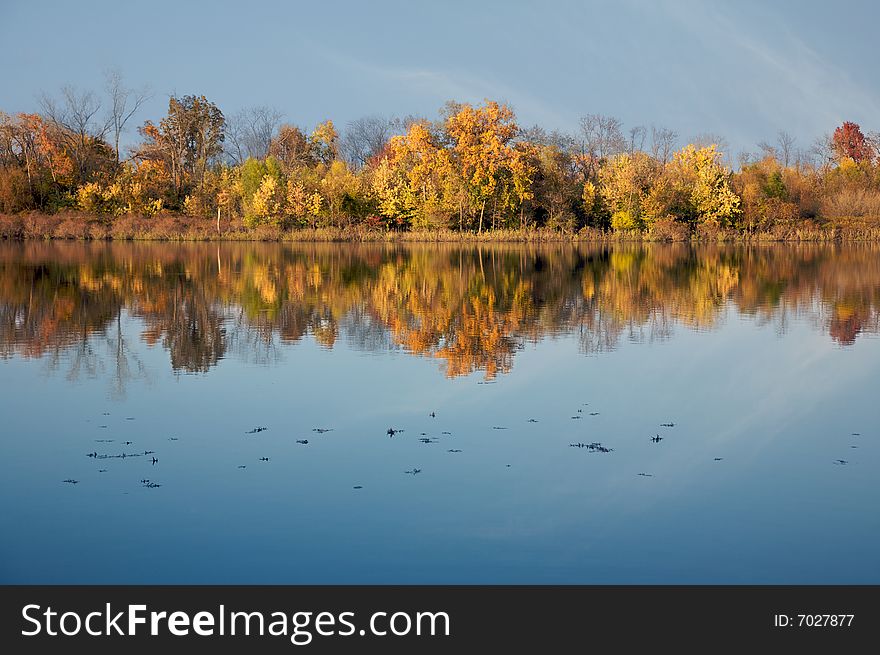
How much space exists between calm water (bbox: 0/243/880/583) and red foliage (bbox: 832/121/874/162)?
3223 inches

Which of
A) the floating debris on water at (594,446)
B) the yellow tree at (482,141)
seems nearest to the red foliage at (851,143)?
the yellow tree at (482,141)

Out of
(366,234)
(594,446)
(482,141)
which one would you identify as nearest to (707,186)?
(482,141)

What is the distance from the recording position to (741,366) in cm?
1430

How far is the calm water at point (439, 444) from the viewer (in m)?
6.71

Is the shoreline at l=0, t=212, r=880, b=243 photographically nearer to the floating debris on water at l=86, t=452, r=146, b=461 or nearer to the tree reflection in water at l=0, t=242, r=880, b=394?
the tree reflection in water at l=0, t=242, r=880, b=394

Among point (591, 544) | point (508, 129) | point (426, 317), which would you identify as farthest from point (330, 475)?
point (508, 129)

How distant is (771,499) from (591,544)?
199 cm

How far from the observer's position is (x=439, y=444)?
9555mm

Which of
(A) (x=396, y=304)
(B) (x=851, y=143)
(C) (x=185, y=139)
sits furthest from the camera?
(B) (x=851, y=143)

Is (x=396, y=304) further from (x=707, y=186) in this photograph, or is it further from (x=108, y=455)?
(x=707, y=186)

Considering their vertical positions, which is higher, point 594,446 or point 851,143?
point 851,143

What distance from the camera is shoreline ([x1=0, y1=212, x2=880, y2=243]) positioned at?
204 ft

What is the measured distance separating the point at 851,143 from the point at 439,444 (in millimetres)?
98730

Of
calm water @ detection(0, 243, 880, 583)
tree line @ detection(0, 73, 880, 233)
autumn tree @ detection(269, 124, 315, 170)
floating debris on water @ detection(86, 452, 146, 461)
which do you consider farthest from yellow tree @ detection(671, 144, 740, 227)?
floating debris on water @ detection(86, 452, 146, 461)
